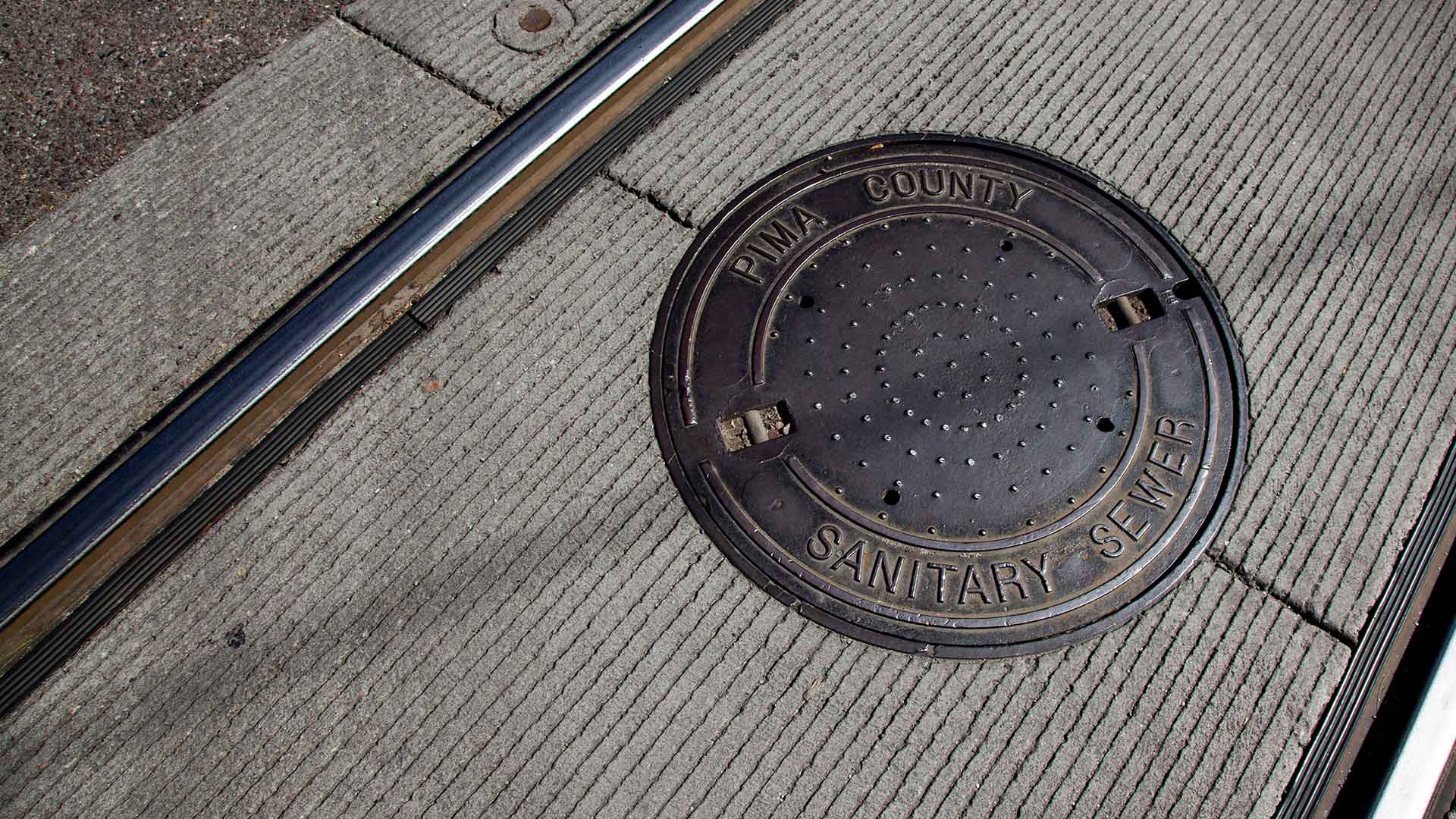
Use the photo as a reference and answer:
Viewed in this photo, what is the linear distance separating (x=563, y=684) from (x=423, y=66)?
202 centimetres

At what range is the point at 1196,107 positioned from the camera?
120 inches

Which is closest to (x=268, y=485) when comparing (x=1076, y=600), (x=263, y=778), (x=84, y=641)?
(x=84, y=641)

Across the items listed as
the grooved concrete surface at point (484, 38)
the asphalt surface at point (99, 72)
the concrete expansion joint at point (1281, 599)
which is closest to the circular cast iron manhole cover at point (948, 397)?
the concrete expansion joint at point (1281, 599)

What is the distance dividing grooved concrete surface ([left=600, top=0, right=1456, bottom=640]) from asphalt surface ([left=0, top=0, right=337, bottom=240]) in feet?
4.63

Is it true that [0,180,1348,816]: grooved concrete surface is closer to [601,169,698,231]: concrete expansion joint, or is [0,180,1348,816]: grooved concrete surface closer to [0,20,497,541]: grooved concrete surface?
[0,20,497,541]: grooved concrete surface

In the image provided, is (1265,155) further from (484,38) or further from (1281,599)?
(484,38)

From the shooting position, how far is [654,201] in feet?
9.34

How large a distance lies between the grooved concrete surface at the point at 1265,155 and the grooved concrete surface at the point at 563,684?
1.42 ft

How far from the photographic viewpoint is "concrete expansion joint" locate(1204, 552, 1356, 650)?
7.69ft

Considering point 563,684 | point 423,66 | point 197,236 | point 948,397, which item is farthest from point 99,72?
point 948,397

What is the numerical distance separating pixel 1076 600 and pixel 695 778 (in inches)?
39.9

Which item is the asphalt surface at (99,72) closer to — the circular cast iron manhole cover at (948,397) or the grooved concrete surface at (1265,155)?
the grooved concrete surface at (1265,155)

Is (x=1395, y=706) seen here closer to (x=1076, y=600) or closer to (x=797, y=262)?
(x=1076, y=600)

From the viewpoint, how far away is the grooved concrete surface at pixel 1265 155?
2506 millimetres
